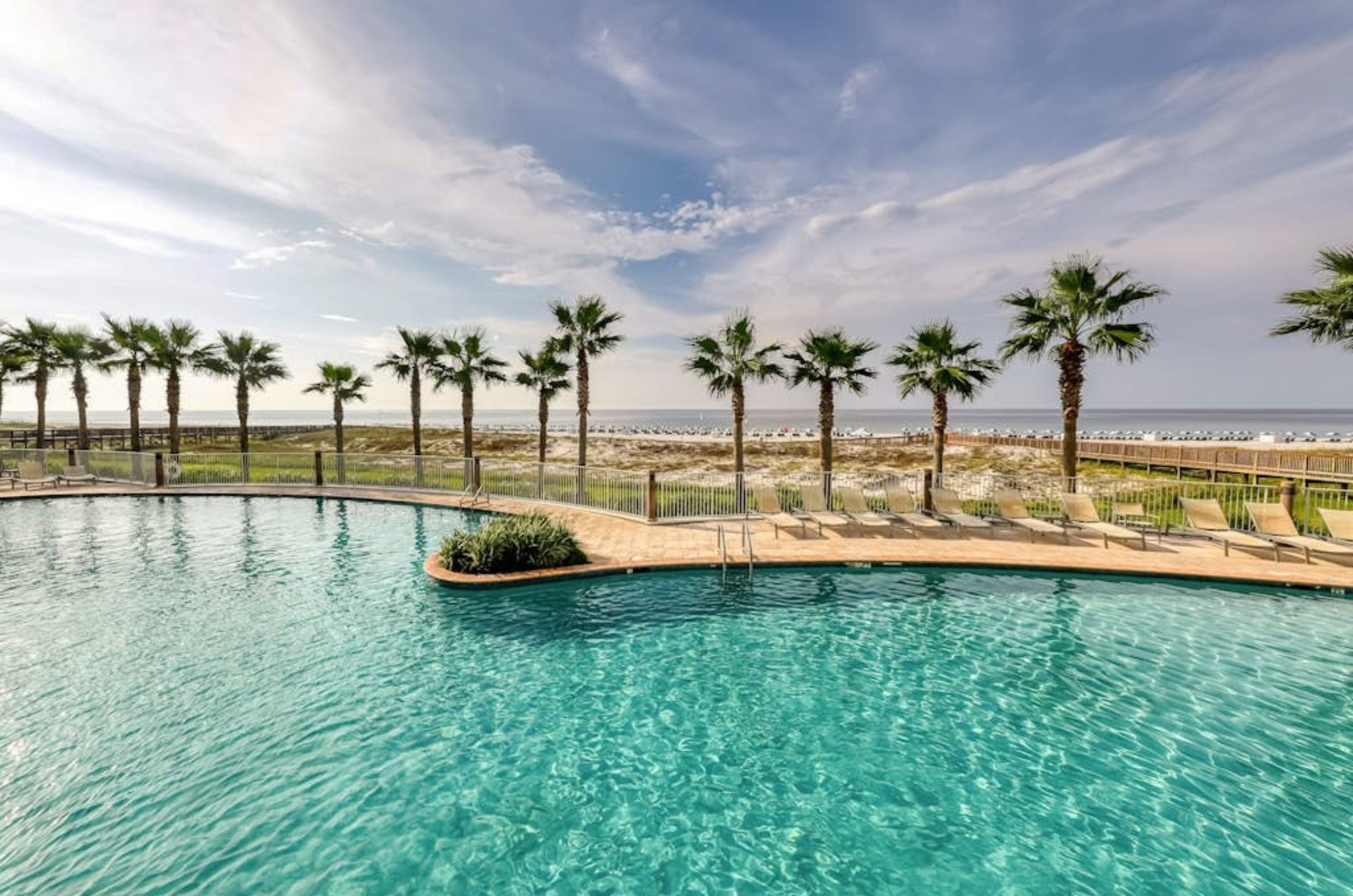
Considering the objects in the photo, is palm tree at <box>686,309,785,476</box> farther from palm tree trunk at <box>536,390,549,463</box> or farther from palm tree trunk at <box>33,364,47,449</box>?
palm tree trunk at <box>33,364,47,449</box>

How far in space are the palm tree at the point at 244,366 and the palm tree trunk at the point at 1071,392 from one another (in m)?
30.8

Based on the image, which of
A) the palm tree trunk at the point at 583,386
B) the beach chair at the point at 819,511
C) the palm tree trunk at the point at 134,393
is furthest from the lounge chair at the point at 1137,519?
the palm tree trunk at the point at 134,393

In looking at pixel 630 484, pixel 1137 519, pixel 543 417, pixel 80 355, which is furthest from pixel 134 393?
pixel 1137 519

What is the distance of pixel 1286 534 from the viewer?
1076 cm

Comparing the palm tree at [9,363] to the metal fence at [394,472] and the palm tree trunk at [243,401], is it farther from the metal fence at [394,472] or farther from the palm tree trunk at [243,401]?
the metal fence at [394,472]

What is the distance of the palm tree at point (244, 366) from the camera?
76.9 feet

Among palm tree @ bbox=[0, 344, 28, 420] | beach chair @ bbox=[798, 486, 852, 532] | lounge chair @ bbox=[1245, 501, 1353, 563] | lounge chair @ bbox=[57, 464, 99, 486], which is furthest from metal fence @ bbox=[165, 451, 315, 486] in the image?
lounge chair @ bbox=[1245, 501, 1353, 563]

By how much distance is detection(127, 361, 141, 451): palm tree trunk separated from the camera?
23016mm

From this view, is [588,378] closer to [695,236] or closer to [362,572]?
[695,236]

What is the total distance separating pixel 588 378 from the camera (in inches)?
778

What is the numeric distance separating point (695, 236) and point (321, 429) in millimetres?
64122

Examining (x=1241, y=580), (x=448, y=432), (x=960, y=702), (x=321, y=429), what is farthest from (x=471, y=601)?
(x=321, y=429)

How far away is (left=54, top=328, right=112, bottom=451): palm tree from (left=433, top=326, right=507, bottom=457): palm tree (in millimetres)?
17938

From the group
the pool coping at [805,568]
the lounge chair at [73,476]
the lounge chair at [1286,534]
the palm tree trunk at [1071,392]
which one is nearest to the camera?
the pool coping at [805,568]
